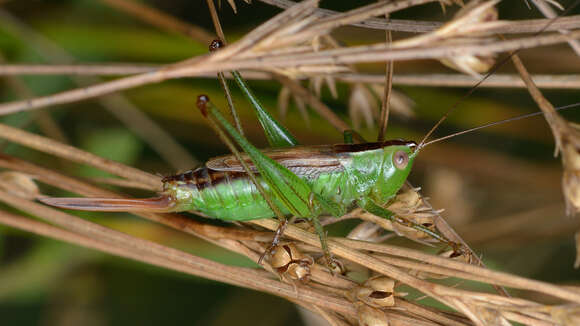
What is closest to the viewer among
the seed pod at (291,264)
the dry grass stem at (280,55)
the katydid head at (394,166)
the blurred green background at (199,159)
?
the dry grass stem at (280,55)

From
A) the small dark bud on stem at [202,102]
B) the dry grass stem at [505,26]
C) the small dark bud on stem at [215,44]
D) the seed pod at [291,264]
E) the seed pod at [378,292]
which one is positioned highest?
the small dark bud on stem at [215,44]

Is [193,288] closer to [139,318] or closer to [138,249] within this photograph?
[139,318]

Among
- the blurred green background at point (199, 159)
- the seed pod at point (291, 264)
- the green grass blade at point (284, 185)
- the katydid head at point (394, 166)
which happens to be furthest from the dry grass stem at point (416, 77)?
the blurred green background at point (199, 159)

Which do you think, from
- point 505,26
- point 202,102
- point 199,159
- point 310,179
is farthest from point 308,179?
point 199,159

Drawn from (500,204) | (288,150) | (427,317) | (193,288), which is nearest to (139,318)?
(193,288)

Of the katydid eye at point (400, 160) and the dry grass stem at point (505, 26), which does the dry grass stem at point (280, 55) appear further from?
the katydid eye at point (400, 160)

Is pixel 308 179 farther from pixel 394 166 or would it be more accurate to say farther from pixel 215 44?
pixel 215 44

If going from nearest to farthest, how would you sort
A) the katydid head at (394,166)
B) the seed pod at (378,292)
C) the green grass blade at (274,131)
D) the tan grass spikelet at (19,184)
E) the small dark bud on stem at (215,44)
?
the seed pod at (378,292) < the tan grass spikelet at (19,184) < the small dark bud on stem at (215,44) < the katydid head at (394,166) < the green grass blade at (274,131)
